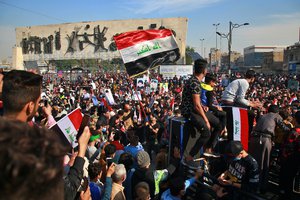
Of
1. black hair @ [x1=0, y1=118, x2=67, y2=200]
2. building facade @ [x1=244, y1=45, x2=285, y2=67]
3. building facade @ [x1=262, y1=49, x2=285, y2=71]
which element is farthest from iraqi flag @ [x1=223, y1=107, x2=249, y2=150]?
building facade @ [x1=244, y1=45, x2=285, y2=67]

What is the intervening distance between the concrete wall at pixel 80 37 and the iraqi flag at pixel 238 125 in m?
40.3

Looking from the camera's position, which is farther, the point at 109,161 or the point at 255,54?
the point at 255,54

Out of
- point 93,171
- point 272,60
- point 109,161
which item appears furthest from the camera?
point 272,60

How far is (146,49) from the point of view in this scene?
22.9ft

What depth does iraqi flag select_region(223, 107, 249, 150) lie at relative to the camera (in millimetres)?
5133

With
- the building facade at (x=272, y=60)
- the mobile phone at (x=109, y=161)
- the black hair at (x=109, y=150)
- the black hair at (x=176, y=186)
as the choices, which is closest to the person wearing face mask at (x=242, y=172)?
the black hair at (x=176, y=186)

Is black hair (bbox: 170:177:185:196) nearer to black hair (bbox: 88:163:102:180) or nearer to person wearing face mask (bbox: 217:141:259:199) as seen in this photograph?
person wearing face mask (bbox: 217:141:259:199)

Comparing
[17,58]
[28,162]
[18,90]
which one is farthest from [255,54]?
[28,162]

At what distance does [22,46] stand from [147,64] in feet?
164

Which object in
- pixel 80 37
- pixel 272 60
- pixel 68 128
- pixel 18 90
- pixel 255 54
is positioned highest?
pixel 255 54

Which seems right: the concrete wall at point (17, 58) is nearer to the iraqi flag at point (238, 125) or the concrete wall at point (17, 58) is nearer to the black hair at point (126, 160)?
the black hair at point (126, 160)

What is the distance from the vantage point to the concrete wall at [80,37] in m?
45.6

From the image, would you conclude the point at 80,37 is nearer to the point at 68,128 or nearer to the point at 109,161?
the point at 109,161

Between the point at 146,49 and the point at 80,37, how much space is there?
1720 inches
